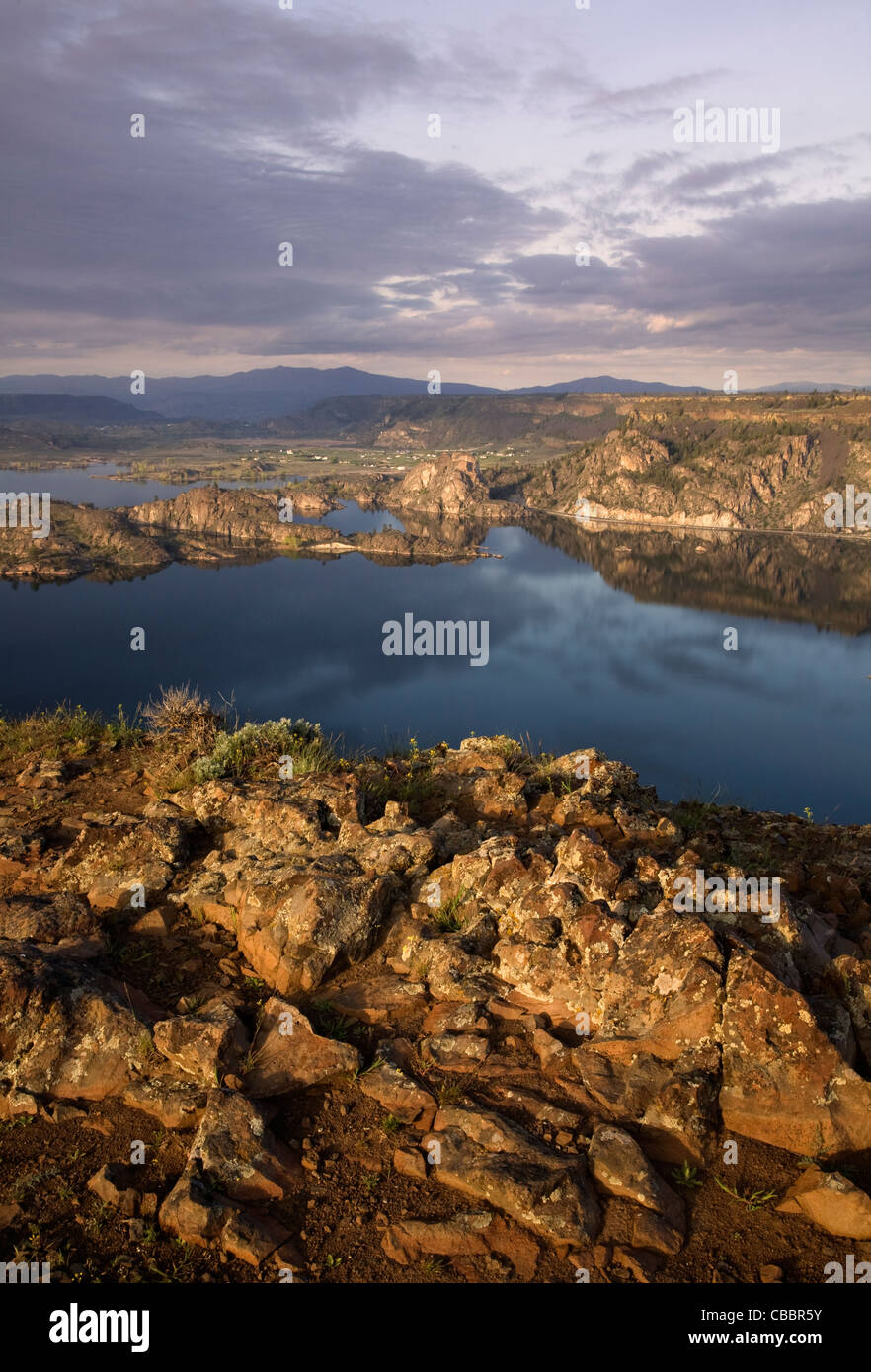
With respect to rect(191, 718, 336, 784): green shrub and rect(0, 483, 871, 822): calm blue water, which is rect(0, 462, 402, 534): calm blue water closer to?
rect(0, 483, 871, 822): calm blue water

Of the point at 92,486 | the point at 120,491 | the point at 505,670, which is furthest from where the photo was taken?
the point at 92,486

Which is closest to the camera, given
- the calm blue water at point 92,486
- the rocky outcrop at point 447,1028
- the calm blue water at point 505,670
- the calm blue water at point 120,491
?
the rocky outcrop at point 447,1028

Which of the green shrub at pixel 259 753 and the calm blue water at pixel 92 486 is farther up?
the calm blue water at pixel 92 486

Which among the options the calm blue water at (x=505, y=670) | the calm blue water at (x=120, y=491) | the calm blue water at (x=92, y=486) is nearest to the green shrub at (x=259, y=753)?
the calm blue water at (x=505, y=670)

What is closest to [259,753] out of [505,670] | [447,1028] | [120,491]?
[447,1028]

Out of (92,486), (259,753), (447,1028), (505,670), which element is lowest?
(505,670)

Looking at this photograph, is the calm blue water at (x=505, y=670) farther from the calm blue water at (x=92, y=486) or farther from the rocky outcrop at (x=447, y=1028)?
the calm blue water at (x=92, y=486)

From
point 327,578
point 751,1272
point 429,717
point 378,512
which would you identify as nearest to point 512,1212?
point 751,1272

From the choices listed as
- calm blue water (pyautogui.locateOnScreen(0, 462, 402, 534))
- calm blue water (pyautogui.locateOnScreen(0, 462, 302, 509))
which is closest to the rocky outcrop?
calm blue water (pyautogui.locateOnScreen(0, 462, 402, 534))

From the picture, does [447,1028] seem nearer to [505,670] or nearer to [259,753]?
[259,753]
